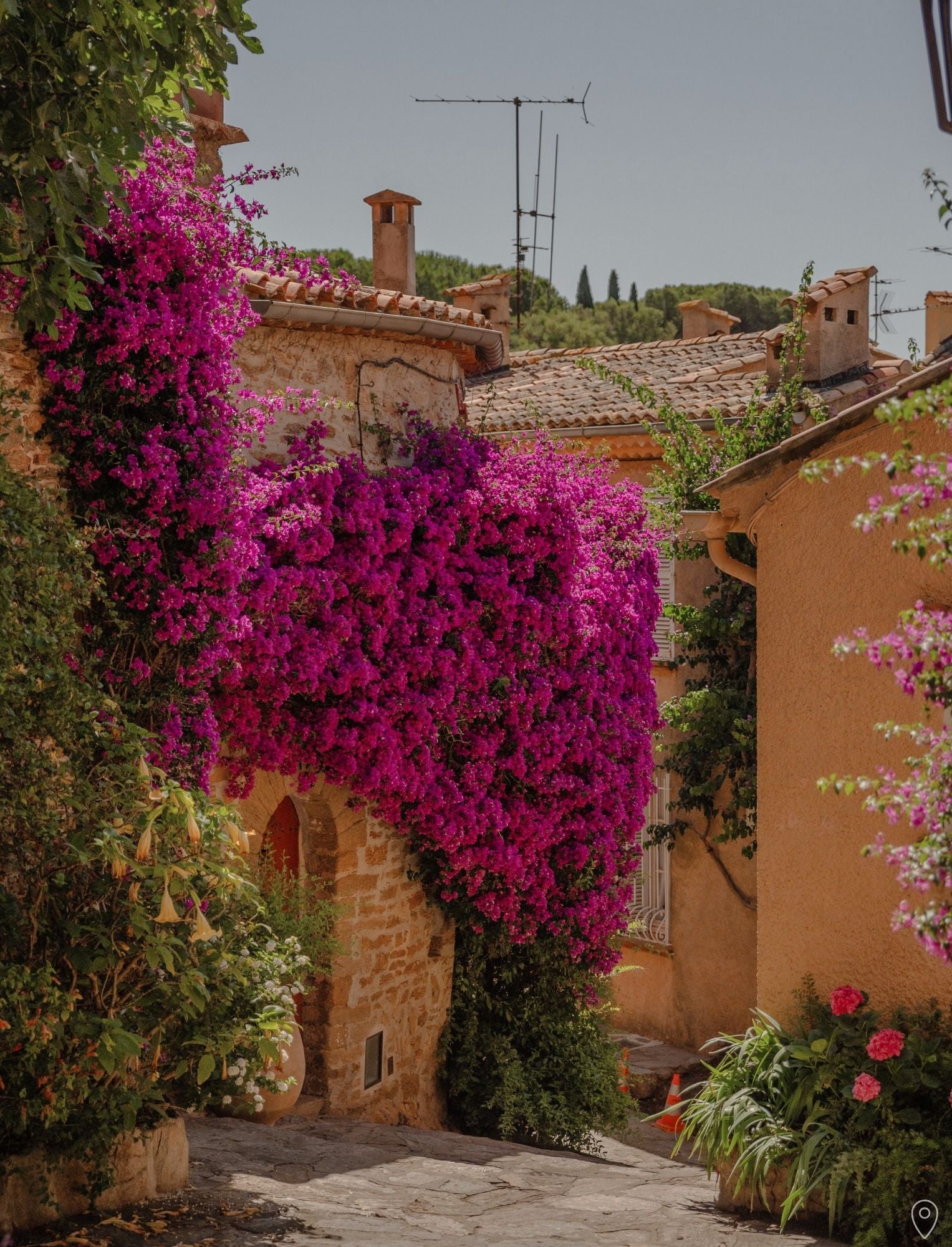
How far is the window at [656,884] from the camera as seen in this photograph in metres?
15.0

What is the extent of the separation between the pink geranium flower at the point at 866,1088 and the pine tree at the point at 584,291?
4298cm

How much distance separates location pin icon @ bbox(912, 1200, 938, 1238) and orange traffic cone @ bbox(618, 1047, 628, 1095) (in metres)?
5.52

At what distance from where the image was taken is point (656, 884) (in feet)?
50.0

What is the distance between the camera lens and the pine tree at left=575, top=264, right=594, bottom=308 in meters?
48.6

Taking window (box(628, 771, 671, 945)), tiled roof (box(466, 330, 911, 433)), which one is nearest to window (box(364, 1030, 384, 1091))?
window (box(628, 771, 671, 945))

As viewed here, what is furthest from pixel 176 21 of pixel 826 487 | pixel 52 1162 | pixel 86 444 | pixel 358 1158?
pixel 358 1158

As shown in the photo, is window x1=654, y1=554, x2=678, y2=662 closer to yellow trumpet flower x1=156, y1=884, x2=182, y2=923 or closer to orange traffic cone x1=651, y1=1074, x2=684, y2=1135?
orange traffic cone x1=651, y1=1074, x2=684, y2=1135

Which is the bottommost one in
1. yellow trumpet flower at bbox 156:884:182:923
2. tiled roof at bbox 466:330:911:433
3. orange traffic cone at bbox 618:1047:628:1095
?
orange traffic cone at bbox 618:1047:628:1095

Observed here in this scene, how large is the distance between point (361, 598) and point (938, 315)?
11968mm

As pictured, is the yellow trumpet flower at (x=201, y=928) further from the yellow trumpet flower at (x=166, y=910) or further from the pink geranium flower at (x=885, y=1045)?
the pink geranium flower at (x=885, y=1045)

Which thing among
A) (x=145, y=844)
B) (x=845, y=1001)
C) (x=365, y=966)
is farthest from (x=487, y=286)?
(x=145, y=844)

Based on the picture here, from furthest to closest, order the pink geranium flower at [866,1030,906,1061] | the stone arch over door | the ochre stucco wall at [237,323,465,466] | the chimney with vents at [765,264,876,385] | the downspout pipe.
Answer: the chimney with vents at [765,264,876,385] → the stone arch over door → the ochre stucco wall at [237,323,465,466] → the downspout pipe → the pink geranium flower at [866,1030,906,1061]

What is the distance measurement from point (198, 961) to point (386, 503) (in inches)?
163

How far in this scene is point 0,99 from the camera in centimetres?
613
